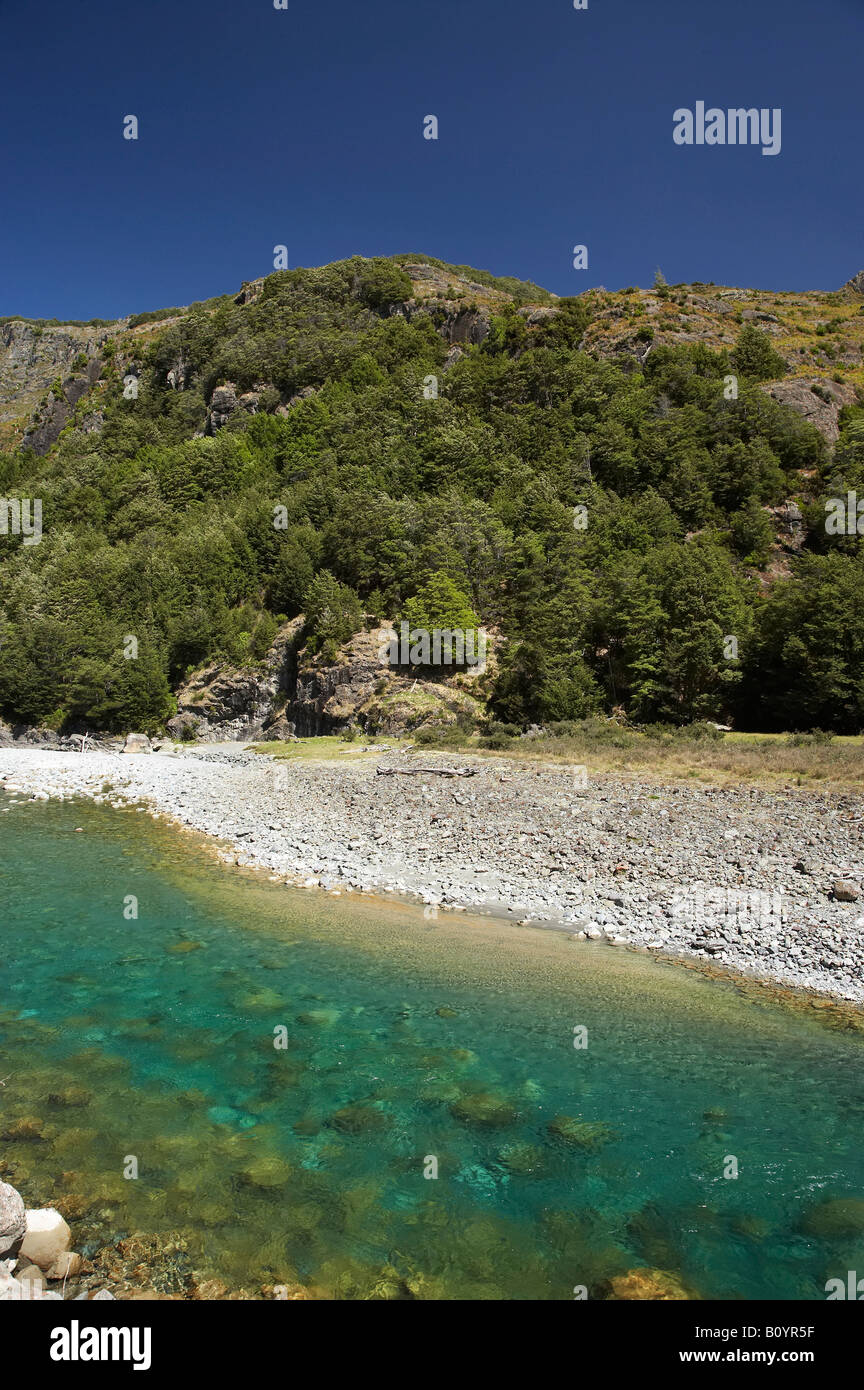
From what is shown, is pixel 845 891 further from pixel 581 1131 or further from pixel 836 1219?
pixel 581 1131

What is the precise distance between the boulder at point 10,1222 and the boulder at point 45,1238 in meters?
0.09

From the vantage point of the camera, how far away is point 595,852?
1755 cm

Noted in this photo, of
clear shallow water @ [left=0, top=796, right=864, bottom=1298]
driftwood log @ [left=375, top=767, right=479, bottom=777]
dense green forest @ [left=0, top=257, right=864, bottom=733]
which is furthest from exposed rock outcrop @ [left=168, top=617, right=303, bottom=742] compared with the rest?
clear shallow water @ [left=0, top=796, right=864, bottom=1298]

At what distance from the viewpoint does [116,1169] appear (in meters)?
7.34

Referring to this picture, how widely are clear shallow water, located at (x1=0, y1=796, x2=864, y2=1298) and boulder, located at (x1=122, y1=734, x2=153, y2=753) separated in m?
41.5

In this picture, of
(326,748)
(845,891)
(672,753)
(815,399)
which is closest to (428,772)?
(672,753)

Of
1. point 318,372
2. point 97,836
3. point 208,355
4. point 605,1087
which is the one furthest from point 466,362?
point 605,1087

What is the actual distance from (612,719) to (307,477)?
2006 inches

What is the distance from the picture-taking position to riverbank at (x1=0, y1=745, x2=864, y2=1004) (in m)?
13.3

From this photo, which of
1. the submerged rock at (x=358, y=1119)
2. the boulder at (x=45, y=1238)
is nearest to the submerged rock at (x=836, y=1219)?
the submerged rock at (x=358, y=1119)

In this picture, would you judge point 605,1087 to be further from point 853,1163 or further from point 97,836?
point 97,836

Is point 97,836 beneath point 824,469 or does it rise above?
beneath

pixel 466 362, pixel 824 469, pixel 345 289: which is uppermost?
pixel 345 289

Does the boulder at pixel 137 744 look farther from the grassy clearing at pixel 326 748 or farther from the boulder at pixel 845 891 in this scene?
the boulder at pixel 845 891
